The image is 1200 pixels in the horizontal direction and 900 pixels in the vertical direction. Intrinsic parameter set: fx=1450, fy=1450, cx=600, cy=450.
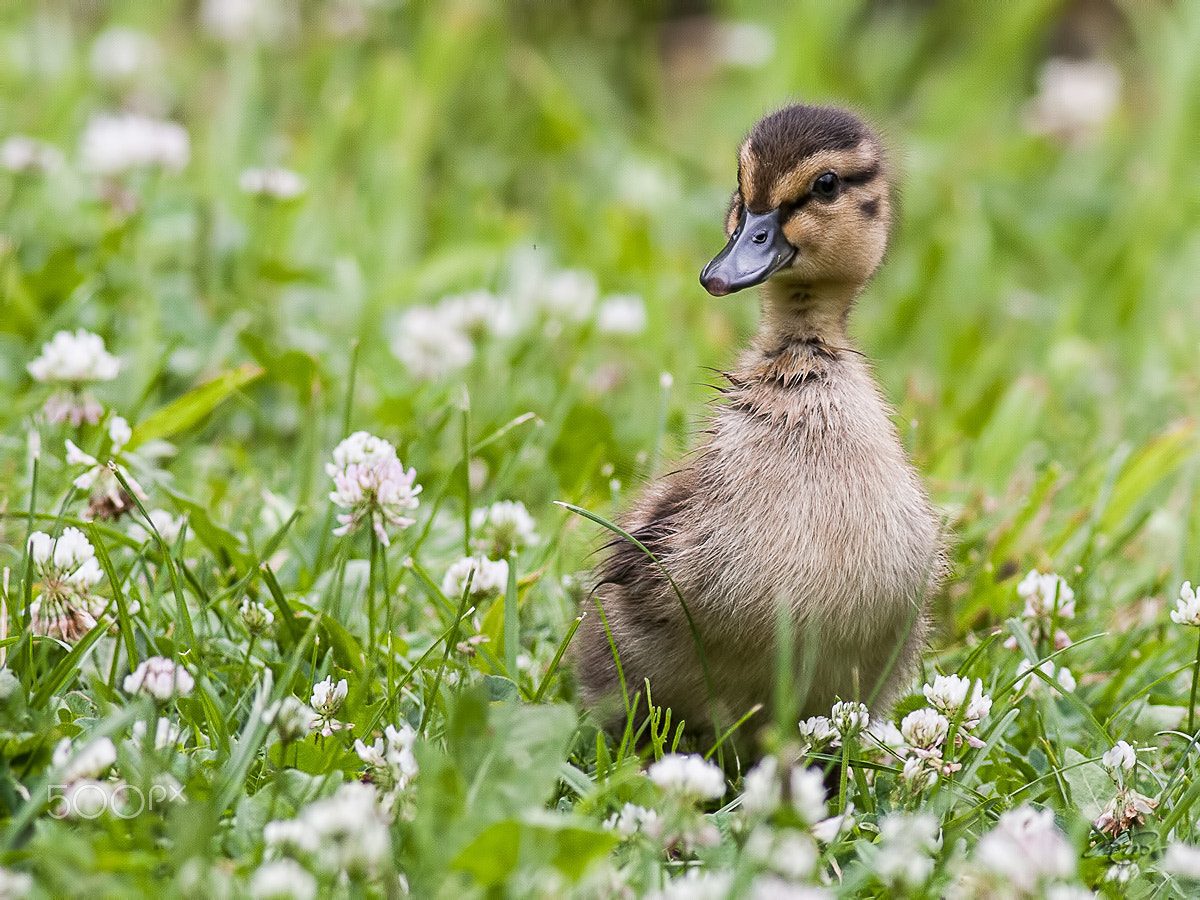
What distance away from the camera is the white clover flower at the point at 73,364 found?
2828mm

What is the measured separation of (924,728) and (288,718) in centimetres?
95

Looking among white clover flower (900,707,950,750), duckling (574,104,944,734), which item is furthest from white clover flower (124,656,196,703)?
white clover flower (900,707,950,750)

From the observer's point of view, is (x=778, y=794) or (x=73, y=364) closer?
(x=778, y=794)

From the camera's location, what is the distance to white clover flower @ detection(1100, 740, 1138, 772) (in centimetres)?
220

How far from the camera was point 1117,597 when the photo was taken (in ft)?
10.8

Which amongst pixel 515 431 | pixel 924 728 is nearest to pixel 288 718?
pixel 924 728

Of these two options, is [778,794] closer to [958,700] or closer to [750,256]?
[958,700]

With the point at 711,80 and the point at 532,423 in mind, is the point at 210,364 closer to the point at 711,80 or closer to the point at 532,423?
the point at 532,423

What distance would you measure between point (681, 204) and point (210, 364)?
2.54m

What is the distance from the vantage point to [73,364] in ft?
9.27

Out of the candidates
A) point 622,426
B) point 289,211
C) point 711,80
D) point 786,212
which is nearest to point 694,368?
point 622,426

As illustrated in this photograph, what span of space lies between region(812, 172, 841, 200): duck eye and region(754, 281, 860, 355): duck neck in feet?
0.54

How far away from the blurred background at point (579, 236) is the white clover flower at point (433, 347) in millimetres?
13

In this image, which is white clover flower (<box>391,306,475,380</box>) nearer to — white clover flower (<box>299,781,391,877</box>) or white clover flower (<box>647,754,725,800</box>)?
white clover flower (<box>647,754,725,800</box>)
